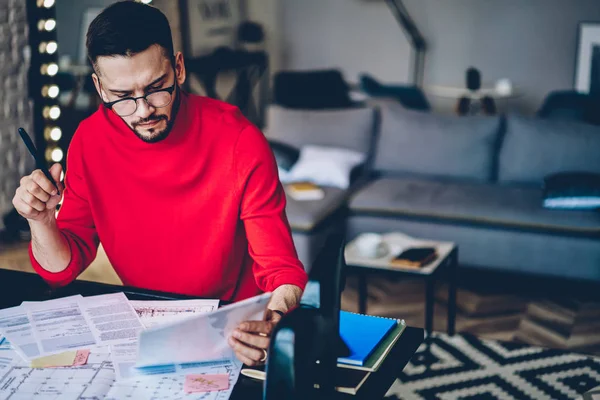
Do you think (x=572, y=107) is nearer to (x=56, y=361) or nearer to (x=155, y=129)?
(x=155, y=129)

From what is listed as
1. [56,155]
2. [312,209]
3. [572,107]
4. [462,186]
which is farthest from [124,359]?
[572,107]

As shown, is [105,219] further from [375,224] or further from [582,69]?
[582,69]

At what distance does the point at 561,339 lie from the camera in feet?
9.71

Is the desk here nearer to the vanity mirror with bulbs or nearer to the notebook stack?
the notebook stack

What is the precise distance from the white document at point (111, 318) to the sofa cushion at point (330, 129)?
2.79 m

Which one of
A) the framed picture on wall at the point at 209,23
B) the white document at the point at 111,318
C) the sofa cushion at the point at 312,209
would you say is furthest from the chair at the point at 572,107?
the white document at the point at 111,318

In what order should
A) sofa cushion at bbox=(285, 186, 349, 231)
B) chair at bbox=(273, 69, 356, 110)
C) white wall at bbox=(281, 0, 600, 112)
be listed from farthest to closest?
white wall at bbox=(281, 0, 600, 112) → chair at bbox=(273, 69, 356, 110) → sofa cushion at bbox=(285, 186, 349, 231)

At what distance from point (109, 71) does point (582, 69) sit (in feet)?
18.0

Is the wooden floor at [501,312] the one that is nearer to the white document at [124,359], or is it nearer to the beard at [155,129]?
the beard at [155,129]

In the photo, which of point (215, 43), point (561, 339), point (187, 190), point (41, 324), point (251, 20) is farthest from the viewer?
point (251, 20)

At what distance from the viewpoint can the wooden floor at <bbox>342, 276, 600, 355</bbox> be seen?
2.98 metres

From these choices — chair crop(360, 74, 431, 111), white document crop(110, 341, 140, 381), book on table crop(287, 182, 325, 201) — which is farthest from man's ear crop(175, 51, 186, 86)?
chair crop(360, 74, 431, 111)

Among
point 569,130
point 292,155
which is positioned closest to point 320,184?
point 292,155

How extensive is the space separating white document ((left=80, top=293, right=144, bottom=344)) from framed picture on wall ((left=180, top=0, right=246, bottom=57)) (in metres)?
4.64
